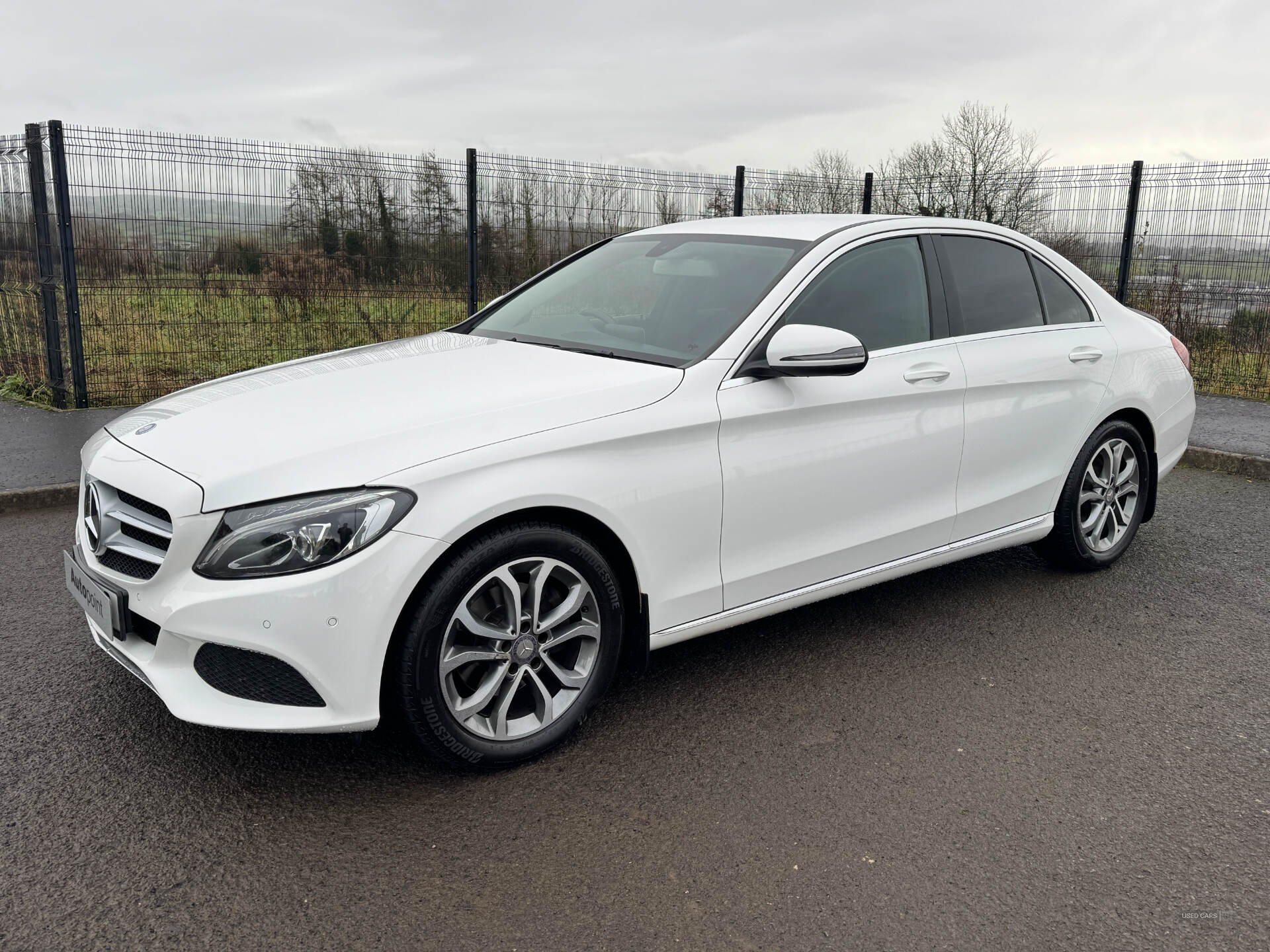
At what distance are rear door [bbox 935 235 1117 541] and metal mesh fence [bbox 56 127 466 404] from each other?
21.5ft

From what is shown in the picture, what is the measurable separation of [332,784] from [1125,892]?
86.9 inches

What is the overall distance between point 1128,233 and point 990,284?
26.4ft

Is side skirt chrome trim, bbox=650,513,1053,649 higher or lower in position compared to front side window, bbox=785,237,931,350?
lower

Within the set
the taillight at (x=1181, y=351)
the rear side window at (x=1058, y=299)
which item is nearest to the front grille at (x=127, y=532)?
the rear side window at (x=1058, y=299)

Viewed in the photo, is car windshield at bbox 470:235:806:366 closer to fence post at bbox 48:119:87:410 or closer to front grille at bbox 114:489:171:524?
front grille at bbox 114:489:171:524

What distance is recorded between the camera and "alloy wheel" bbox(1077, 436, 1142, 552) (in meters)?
4.86

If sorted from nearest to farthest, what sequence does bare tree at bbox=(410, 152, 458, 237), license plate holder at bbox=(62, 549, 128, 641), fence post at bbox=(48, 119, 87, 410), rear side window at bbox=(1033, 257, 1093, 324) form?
license plate holder at bbox=(62, 549, 128, 641) → rear side window at bbox=(1033, 257, 1093, 324) → fence post at bbox=(48, 119, 87, 410) → bare tree at bbox=(410, 152, 458, 237)

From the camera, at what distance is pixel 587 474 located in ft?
10.0

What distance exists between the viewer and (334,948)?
2.37 m

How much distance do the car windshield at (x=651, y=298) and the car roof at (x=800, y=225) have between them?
0.19 ft

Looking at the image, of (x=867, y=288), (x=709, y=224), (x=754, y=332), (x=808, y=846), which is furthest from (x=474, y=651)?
(x=709, y=224)

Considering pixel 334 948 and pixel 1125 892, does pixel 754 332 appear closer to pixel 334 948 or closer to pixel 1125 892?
pixel 1125 892

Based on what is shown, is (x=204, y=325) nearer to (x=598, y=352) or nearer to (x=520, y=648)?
(x=598, y=352)

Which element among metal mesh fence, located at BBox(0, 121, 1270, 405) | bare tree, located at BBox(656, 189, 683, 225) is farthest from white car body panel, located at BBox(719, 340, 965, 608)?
bare tree, located at BBox(656, 189, 683, 225)
